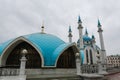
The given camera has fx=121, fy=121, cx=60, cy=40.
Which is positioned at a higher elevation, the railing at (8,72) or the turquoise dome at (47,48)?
the turquoise dome at (47,48)

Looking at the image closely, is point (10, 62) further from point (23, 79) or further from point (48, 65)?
point (23, 79)

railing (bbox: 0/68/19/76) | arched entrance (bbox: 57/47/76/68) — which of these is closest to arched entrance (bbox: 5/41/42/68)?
arched entrance (bbox: 57/47/76/68)

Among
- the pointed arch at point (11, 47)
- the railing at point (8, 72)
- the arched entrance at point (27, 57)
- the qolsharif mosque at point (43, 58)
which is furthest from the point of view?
the arched entrance at point (27, 57)

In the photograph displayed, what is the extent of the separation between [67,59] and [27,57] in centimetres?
519

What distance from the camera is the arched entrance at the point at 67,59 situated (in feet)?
51.2

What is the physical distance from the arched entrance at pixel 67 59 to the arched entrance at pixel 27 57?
2638 millimetres

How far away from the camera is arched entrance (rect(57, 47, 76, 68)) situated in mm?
15609

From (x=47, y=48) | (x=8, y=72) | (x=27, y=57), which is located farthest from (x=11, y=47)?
(x=8, y=72)

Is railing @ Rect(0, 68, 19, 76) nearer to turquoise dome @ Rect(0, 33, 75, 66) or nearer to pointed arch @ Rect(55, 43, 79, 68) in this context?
turquoise dome @ Rect(0, 33, 75, 66)

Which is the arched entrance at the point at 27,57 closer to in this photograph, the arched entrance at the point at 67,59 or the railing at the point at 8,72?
the arched entrance at the point at 67,59

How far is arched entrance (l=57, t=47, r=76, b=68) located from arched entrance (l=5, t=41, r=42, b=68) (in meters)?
2.64

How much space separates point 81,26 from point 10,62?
2337 cm

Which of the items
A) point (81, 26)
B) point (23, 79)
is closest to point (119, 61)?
point (81, 26)

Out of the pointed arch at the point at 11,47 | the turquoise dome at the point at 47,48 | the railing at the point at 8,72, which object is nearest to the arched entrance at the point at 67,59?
the turquoise dome at the point at 47,48
